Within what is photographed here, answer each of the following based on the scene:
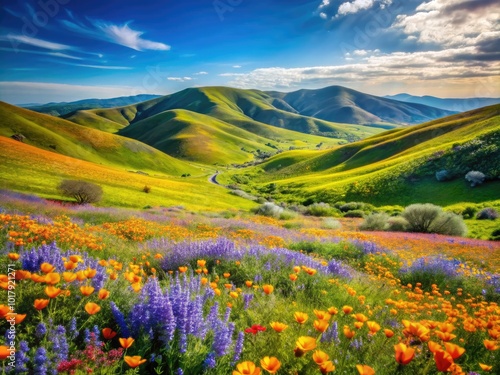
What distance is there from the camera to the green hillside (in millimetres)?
42719

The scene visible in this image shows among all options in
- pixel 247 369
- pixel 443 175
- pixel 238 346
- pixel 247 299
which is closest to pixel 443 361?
pixel 247 369

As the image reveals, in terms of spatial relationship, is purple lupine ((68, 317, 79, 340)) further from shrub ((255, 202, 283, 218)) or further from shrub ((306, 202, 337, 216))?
shrub ((306, 202, 337, 216))

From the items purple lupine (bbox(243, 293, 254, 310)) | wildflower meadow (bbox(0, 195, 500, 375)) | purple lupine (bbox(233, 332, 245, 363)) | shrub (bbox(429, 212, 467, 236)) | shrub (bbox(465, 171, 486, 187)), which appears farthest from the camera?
shrub (bbox(465, 171, 486, 187))

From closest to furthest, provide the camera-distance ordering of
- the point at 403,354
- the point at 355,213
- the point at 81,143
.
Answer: the point at 403,354 < the point at 355,213 < the point at 81,143

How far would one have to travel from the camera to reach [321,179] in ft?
228

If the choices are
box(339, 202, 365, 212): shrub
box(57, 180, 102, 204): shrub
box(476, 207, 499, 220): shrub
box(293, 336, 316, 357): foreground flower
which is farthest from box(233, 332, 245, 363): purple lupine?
box(339, 202, 365, 212): shrub

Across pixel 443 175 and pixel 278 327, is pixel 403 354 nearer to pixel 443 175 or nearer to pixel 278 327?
pixel 278 327

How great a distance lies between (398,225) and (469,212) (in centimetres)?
1251

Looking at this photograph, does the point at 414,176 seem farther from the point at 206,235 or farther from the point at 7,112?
the point at 7,112

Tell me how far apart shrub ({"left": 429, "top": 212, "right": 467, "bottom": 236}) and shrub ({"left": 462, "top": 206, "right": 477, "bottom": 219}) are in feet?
29.9

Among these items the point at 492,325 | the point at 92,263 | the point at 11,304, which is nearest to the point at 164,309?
the point at 11,304

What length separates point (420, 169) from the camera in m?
49.7

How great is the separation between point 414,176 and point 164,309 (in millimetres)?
53900

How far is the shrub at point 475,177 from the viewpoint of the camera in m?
40.6
